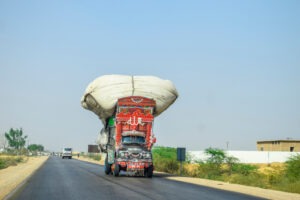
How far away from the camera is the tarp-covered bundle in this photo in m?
28.0

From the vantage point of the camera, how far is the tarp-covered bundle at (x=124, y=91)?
28.0m

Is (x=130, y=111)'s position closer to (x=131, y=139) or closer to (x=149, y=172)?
(x=131, y=139)

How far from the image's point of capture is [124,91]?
91.8 feet

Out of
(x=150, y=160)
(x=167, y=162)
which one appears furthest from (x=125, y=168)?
(x=167, y=162)

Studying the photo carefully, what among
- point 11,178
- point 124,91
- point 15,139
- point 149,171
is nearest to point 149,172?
point 149,171

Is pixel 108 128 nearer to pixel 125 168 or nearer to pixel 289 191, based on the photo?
pixel 125 168

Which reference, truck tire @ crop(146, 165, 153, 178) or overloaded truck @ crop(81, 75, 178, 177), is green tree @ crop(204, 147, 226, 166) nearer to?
overloaded truck @ crop(81, 75, 178, 177)

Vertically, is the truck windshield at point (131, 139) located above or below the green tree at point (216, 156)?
above

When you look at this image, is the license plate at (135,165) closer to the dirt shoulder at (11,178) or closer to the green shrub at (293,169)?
the dirt shoulder at (11,178)

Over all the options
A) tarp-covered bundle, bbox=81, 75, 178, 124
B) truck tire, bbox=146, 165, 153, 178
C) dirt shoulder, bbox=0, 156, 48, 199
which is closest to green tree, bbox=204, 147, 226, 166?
tarp-covered bundle, bbox=81, 75, 178, 124

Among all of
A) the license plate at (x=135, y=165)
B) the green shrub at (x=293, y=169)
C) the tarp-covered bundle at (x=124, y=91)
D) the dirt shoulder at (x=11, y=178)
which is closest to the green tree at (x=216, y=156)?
the tarp-covered bundle at (x=124, y=91)

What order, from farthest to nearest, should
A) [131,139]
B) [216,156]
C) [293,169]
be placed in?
[216,156]
[131,139]
[293,169]

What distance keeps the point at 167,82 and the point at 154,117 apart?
7.53ft

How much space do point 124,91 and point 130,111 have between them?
1.24m
